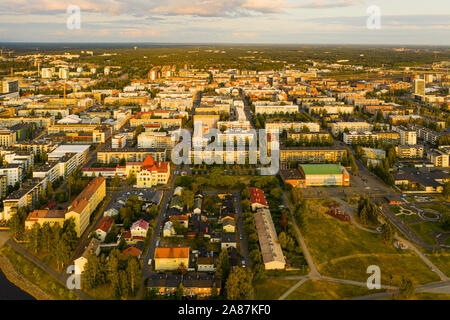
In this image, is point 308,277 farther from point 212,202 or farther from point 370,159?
point 370,159

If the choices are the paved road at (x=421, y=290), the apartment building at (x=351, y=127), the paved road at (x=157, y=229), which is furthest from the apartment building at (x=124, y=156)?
the paved road at (x=421, y=290)

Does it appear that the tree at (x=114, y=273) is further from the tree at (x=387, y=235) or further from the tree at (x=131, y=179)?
the tree at (x=387, y=235)

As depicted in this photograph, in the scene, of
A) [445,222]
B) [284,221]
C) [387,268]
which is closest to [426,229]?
[445,222]

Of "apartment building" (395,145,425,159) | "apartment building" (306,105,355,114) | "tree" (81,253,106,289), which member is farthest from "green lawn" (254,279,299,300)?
"apartment building" (306,105,355,114)

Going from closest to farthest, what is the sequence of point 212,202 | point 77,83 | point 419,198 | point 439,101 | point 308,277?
point 308,277 → point 212,202 → point 419,198 → point 439,101 → point 77,83

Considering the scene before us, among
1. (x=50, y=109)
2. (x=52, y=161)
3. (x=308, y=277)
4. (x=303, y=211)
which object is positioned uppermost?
(x=50, y=109)

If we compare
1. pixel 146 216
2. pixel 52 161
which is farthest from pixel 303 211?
pixel 52 161

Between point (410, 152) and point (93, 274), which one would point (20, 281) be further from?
point (410, 152)
